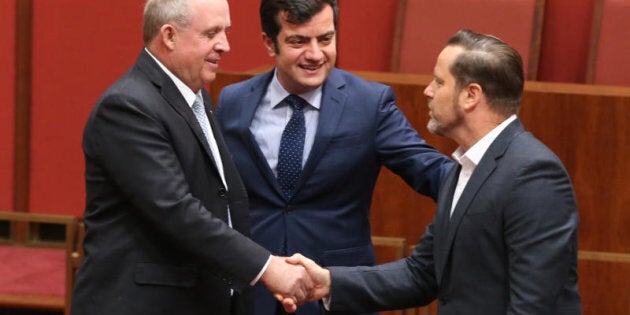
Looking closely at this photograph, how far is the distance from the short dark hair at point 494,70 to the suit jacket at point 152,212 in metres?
0.28

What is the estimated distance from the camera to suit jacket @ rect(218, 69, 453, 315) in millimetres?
1266

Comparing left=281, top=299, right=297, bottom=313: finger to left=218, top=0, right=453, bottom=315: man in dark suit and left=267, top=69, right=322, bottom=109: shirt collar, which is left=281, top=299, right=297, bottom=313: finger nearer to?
left=218, top=0, right=453, bottom=315: man in dark suit

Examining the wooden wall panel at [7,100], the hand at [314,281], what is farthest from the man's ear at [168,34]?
the wooden wall panel at [7,100]

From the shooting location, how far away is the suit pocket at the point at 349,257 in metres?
1.28

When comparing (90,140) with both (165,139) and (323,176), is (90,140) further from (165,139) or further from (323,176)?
(323,176)

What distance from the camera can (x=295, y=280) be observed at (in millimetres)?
1182

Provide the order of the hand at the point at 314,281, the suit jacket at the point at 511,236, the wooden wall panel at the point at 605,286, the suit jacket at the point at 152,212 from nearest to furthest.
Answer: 1. the suit jacket at the point at 511,236
2. the suit jacket at the point at 152,212
3. the hand at the point at 314,281
4. the wooden wall panel at the point at 605,286

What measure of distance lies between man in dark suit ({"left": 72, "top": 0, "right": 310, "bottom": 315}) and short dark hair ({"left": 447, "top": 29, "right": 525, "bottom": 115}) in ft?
0.90

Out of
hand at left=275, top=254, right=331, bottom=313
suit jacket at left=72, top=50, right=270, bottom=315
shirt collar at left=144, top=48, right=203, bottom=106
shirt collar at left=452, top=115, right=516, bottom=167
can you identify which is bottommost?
hand at left=275, top=254, right=331, bottom=313

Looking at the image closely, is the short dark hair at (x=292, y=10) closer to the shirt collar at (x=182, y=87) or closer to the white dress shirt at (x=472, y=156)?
the shirt collar at (x=182, y=87)

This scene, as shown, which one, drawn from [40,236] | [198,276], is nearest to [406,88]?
[198,276]

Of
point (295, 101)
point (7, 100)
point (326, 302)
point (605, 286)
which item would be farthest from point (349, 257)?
point (7, 100)

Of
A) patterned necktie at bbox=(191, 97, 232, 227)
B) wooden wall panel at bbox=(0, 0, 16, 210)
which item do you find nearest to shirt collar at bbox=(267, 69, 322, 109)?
patterned necktie at bbox=(191, 97, 232, 227)

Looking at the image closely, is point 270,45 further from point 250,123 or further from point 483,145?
point 483,145
